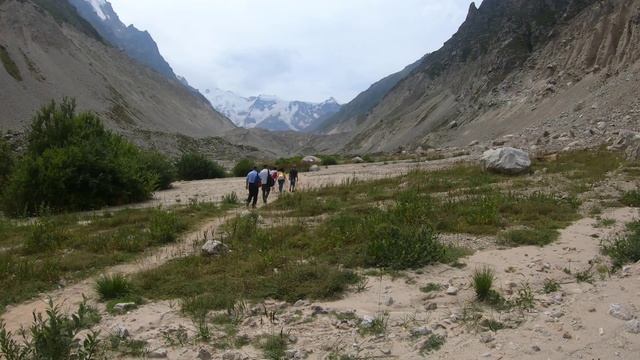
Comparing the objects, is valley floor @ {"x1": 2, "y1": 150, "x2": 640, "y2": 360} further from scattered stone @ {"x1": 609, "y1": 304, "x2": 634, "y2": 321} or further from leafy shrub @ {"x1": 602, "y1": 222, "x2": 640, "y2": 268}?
leafy shrub @ {"x1": 602, "y1": 222, "x2": 640, "y2": 268}

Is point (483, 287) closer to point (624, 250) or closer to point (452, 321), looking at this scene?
point (452, 321)

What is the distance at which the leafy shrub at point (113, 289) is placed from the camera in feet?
28.0

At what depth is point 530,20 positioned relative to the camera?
270 feet

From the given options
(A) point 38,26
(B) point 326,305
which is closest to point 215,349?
(B) point 326,305

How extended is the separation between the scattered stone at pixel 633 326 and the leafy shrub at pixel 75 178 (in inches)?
735

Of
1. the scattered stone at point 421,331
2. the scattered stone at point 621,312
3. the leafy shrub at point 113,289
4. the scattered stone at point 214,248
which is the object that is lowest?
the scattered stone at point 421,331

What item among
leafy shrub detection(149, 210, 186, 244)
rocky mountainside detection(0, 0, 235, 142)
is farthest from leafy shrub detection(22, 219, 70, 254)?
rocky mountainside detection(0, 0, 235, 142)

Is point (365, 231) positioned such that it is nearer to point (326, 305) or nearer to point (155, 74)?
point (326, 305)

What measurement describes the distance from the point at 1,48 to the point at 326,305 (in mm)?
91295

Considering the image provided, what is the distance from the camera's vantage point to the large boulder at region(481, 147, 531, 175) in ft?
72.0

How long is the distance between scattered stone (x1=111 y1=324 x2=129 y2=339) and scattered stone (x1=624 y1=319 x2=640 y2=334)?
6039mm

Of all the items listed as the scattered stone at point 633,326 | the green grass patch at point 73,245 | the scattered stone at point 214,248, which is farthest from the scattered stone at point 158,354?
the scattered stone at point 633,326

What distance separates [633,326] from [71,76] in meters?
101

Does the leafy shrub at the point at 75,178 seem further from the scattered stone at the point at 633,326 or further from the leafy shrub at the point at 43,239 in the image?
the scattered stone at the point at 633,326
